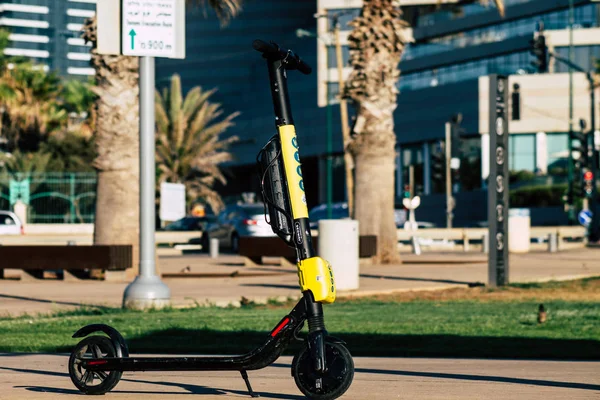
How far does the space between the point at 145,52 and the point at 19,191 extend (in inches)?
1524

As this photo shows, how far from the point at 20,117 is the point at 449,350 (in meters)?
57.8

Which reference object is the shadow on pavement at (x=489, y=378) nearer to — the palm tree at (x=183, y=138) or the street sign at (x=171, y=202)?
the street sign at (x=171, y=202)

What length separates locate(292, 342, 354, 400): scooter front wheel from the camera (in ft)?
20.5

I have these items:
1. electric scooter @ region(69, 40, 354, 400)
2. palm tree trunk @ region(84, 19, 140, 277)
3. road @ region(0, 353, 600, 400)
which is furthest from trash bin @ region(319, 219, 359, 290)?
electric scooter @ region(69, 40, 354, 400)

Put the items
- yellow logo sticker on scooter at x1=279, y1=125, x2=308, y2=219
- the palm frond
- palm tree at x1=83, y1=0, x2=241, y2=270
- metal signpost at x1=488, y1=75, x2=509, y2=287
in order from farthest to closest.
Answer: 1. the palm frond
2. palm tree at x1=83, y1=0, x2=241, y2=270
3. metal signpost at x1=488, y1=75, x2=509, y2=287
4. yellow logo sticker on scooter at x1=279, y1=125, x2=308, y2=219

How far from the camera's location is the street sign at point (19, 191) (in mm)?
52013

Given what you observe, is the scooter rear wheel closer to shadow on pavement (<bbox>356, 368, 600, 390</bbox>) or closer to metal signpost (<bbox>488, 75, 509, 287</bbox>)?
shadow on pavement (<bbox>356, 368, 600, 390</bbox>)

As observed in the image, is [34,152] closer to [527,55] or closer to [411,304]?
[527,55]

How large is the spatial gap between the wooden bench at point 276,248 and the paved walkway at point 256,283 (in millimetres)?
377

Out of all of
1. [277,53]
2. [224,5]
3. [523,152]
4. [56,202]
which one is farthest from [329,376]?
[523,152]

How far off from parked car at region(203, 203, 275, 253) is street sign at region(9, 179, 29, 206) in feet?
43.3

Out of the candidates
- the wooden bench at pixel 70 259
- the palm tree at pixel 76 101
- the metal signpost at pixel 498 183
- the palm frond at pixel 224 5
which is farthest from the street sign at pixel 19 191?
the metal signpost at pixel 498 183

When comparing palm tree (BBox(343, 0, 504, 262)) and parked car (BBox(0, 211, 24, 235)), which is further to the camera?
parked car (BBox(0, 211, 24, 235))

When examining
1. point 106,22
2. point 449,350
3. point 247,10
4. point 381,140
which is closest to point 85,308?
point 106,22
